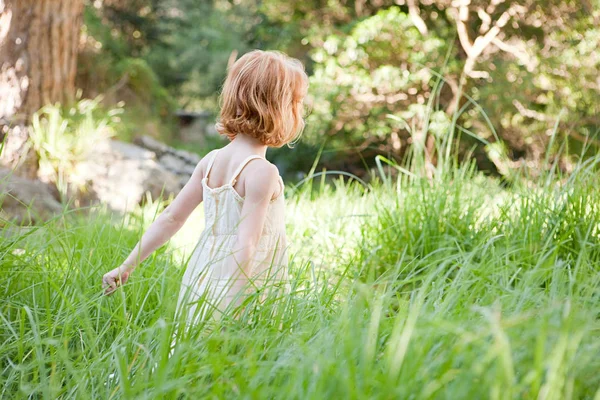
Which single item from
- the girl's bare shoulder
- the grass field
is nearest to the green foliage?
the grass field

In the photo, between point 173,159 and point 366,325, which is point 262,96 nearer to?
point 366,325

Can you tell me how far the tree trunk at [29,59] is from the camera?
5391 millimetres

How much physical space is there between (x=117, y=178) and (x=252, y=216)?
489cm

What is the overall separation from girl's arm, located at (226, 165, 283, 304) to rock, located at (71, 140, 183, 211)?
430cm

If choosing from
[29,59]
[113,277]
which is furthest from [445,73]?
[113,277]

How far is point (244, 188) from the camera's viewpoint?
2.07 metres

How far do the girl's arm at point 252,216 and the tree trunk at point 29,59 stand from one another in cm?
385

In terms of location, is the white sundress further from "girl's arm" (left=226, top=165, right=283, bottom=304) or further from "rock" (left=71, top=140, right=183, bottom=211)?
"rock" (left=71, top=140, right=183, bottom=211)

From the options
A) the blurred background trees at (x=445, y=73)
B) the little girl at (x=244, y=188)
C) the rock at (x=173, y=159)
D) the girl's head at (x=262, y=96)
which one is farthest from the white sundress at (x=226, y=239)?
the rock at (x=173, y=159)

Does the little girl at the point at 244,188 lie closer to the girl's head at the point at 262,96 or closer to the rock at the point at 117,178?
the girl's head at the point at 262,96

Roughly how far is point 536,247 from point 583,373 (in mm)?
1219

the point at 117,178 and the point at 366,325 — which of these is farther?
the point at 117,178

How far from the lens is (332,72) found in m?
7.52

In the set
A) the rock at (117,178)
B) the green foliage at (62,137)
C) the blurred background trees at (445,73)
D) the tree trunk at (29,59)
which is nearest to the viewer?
the tree trunk at (29,59)
